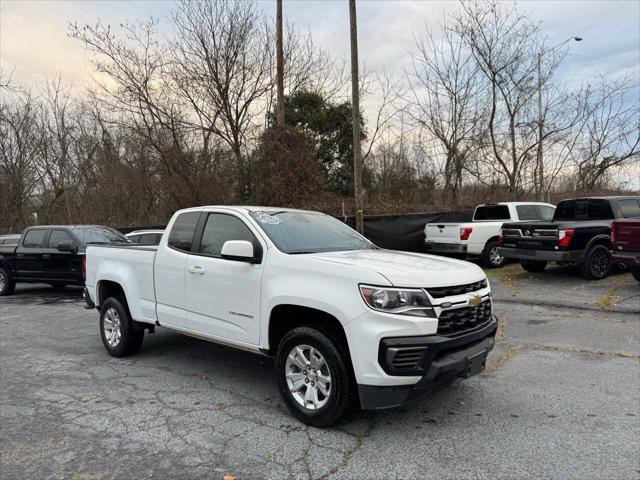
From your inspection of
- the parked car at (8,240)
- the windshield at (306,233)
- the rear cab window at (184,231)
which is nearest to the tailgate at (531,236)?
the windshield at (306,233)

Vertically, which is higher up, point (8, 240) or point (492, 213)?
point (492, 213)

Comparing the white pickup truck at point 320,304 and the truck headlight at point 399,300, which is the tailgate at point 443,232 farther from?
the truck headlight at point 399,300

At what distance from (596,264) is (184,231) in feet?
30.8

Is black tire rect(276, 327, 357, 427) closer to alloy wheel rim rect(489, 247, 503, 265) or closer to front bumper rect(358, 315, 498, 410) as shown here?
front bumper rect(358, 315, 498, 410)

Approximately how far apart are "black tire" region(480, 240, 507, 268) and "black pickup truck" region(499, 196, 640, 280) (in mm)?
1615

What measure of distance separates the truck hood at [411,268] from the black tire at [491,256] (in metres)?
9.12

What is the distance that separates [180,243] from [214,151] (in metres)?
14.7

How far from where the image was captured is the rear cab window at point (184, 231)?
17.6 feet

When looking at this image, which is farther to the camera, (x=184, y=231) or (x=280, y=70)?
(x=280, y=70)

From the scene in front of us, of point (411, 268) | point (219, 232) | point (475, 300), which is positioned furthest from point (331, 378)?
point (219, 232)

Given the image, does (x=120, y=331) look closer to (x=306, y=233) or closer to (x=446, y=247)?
(x=306, y=233)

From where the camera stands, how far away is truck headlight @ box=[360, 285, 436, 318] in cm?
363

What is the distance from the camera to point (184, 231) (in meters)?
5.49

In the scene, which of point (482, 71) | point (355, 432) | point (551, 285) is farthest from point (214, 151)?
point (355, 432)
